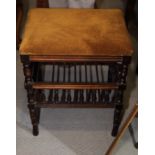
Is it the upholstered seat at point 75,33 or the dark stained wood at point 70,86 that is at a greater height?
the upholstered seat at point 75,33

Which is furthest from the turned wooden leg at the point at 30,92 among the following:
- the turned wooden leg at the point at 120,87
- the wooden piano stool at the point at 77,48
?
the turned wooden leg at the point at 120,87

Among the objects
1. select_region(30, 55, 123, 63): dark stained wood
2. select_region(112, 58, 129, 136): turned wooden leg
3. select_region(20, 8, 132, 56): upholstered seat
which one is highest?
select_region(20, 8, 132, 56): upholstered seat

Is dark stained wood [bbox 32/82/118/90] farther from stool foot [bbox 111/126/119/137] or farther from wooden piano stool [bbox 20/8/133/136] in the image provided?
stool foot [bbox 111/126/119/137]

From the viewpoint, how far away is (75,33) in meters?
1.18

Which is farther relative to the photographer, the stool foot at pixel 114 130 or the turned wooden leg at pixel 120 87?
the stool foot at pixel 114 130

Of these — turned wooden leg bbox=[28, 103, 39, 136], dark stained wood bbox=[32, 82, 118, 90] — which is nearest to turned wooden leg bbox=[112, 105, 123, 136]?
dark stained wood bbox=[32, 82, 118, 90]

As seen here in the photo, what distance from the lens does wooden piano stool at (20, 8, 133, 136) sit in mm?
1104

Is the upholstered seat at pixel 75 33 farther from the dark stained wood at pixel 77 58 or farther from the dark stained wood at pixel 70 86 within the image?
the dark stained wood at pixel 70 86

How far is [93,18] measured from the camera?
1274 mm

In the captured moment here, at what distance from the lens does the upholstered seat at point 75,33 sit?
43.3 inches

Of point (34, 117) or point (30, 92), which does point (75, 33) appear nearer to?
point (30, 92)
